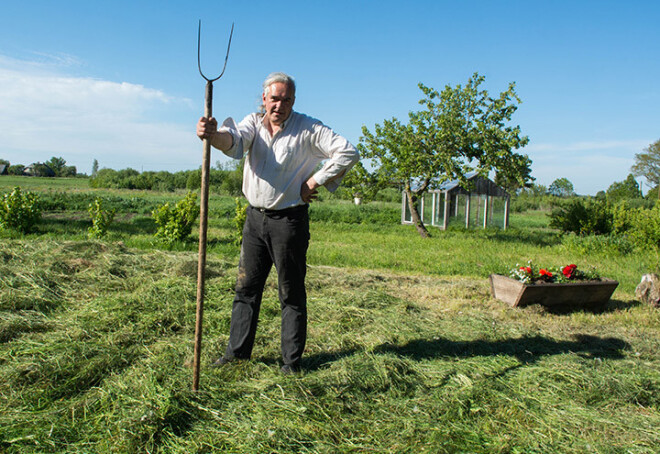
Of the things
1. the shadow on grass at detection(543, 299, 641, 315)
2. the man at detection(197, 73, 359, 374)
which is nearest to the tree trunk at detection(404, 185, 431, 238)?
the shadow on grass at detection(543, 299, 641, 315)

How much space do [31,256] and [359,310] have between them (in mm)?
4150

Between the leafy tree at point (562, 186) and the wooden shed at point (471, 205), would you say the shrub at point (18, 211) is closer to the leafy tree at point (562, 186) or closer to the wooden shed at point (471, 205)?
the wooden shed at point (471, 205)

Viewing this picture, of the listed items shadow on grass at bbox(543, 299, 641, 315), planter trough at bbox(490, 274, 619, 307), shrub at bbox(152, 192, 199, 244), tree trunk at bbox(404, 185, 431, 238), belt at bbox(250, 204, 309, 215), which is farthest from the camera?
tree trunk at bbox(404, 185, 431, 238)

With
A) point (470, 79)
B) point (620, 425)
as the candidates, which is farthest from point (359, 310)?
point (470, 79)

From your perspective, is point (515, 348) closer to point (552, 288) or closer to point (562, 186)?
point (552, 288)

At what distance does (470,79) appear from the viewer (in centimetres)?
1442

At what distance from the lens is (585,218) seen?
1526 centimetres

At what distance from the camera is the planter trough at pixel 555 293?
527 centimetres

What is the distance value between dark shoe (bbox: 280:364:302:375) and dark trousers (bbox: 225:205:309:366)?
0.03 m

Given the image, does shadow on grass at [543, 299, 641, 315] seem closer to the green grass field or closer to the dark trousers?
the green grass field

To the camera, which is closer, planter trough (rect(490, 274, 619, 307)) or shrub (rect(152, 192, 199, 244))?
planter trough (rect(490, 274, 619, 307))

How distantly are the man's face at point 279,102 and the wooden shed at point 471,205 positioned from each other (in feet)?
57.7

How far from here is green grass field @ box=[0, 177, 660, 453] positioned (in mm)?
2199

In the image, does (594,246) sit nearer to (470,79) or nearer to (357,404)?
(470,79)
